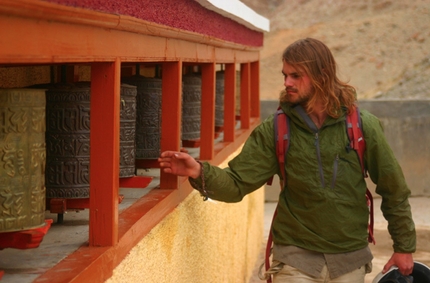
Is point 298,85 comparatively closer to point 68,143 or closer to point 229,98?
point 68,143

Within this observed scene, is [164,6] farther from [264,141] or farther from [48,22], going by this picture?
[48,22]

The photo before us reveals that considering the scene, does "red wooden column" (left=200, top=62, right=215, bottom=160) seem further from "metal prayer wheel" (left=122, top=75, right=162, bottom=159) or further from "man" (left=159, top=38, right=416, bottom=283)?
"man" (left=159, top=38, right=416, bottom=283)

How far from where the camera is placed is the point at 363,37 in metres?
33.8

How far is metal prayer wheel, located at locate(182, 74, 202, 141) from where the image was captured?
7.37 metres

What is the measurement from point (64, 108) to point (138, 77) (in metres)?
1.65

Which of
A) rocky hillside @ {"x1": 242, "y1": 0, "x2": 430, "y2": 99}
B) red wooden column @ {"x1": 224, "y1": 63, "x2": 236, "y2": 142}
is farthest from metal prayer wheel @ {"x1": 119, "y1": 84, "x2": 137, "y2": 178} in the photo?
rocky hillside @ {"x1": 242, "y1": 0, "x2": 430, "y2": 99}

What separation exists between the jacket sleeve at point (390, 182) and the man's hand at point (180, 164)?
0.79 m

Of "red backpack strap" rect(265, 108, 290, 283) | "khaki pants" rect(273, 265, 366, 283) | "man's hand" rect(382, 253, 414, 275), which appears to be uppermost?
"red backpack strap" rect(265, 108, 290, 283)

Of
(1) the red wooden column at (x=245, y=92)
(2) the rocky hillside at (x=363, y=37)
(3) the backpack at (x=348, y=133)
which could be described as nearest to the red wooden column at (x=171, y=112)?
(3) the backpack at (x=348, y=133)

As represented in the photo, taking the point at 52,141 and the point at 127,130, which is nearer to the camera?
the point at 52,141

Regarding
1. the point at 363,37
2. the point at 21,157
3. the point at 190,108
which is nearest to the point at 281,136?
the point at 21,157

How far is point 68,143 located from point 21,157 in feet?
3.21

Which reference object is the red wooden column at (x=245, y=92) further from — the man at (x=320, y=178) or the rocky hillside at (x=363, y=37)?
the rocky hillside at (x=363, y=37)

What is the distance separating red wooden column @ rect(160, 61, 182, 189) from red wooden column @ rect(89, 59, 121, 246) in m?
1.38
